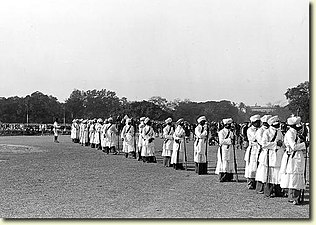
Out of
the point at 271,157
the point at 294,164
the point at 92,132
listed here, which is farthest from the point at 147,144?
the point at 92,132

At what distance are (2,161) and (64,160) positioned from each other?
8.42ft

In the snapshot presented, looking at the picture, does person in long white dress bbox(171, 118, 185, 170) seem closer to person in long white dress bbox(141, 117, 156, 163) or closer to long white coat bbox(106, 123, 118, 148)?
person in long white dress bbox(141, 117, 156, 163)

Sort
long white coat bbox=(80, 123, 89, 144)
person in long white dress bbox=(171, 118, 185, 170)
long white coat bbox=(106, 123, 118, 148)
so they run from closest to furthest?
person in long white dress bbox=(171, 118, 185, 170)
long white coat bbox=(106, 123, 118, 148)
long white coat bbox=(80, 123, 89, 144)

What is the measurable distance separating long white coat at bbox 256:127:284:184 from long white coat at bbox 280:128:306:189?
0.79m

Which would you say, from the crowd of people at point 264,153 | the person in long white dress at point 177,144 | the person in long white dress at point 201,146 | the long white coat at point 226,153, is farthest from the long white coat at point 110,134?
the long white coat at point 226,153

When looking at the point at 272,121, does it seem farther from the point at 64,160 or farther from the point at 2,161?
the point at 2,161

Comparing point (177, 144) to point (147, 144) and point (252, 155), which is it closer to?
point (147, 144)

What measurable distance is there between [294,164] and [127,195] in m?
4.03

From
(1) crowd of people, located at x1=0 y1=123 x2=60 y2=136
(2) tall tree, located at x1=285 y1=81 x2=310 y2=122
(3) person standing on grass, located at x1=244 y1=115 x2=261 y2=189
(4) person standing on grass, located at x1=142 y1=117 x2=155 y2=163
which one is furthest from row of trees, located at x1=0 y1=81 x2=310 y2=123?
(3) person standing on grass, located at x1=244 y1=115 x2=261 y2=189

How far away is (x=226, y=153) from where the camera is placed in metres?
15.1

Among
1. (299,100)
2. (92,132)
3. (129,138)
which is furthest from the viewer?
(92,132)

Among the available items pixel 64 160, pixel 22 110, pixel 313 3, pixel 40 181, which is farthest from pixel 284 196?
pixel 22 110

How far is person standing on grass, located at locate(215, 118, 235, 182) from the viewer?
1512 centimetres

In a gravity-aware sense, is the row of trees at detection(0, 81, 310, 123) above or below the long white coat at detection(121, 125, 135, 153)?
above
